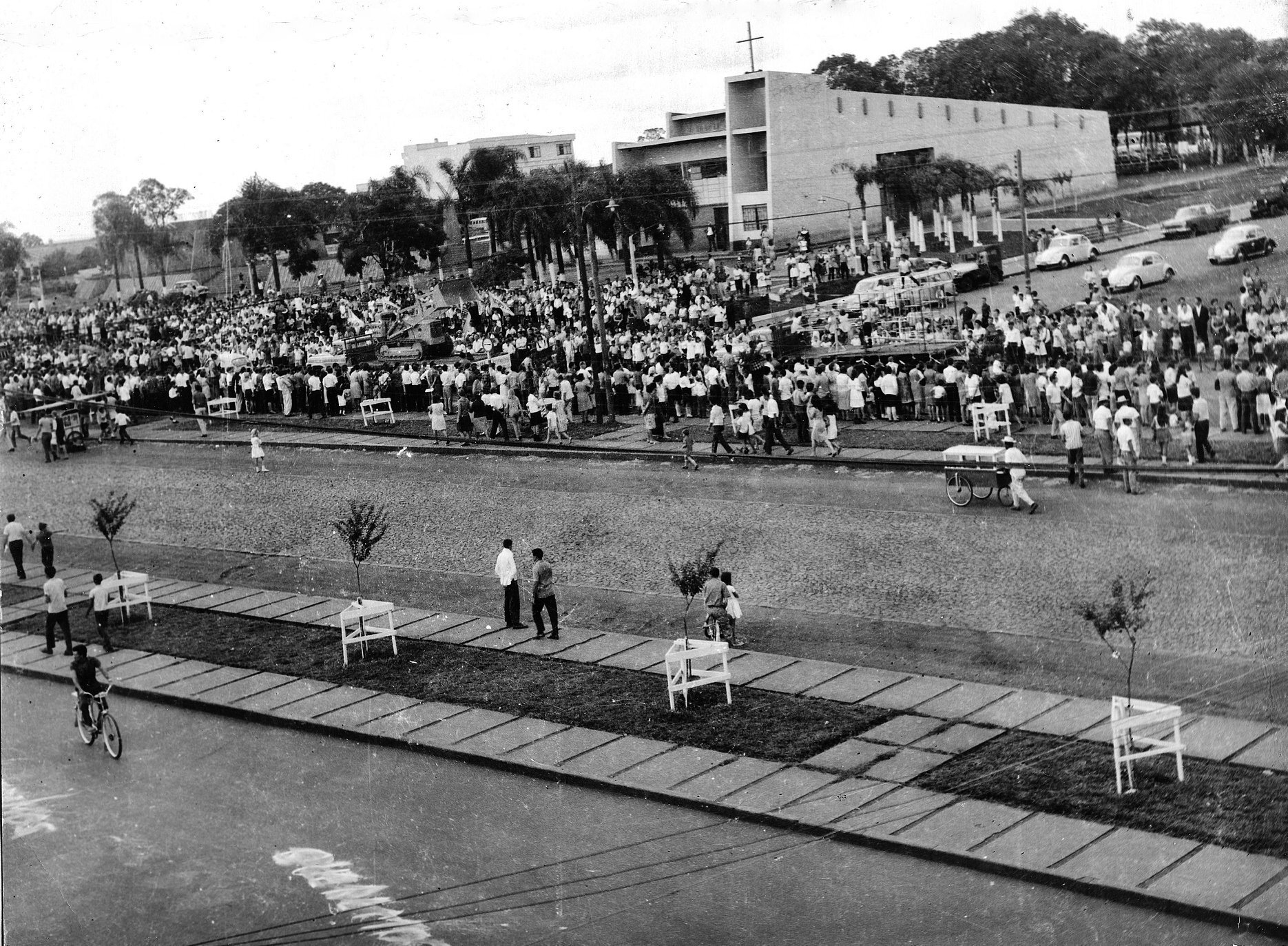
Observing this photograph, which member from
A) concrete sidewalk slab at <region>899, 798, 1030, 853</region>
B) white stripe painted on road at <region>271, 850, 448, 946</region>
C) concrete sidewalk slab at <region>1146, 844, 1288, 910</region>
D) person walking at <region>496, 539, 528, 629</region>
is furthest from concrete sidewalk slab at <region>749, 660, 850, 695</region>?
concrete sidewalk slab at <region>1146, 844, 1288, 910</region>

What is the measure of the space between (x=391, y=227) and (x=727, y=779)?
10.9 metres

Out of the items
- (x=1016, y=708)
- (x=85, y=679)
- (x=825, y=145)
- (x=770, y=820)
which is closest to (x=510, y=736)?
(x=770, y=820)

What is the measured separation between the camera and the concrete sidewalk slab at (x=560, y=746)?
40.4ft

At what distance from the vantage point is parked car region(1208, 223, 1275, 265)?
656 inches

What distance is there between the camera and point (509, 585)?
628 inches

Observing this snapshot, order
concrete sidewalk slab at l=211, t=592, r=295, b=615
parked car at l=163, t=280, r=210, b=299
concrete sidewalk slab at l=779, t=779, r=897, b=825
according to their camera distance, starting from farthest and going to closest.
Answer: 1. parked car at l=163, t=280, r=210, b=299
2. concrete sidewalk slab at l=211, t=592, r=295, b=615
3. concrete sidewalk slab at l=779, t=779, r=897, b=825

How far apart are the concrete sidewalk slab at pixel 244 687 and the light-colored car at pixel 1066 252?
11752 mm

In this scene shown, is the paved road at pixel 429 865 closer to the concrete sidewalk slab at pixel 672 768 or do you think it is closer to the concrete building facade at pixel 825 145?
the concrete sidewalk slab at pixel 672 768

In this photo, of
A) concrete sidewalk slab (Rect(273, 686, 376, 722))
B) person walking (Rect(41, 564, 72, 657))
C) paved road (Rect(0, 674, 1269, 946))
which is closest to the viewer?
paved road (Rect(0, 674, 1269, 946))

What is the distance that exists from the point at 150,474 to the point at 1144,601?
17.1 meters

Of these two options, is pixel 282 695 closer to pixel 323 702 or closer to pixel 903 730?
pixel 323 702

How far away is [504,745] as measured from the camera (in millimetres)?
12742

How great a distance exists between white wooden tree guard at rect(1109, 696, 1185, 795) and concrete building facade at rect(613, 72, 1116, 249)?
8.18m

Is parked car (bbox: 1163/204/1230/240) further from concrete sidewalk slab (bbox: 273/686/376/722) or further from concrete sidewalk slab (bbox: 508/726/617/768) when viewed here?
concrete sidewalk slab (bbox: 273/686/376/722)
